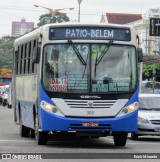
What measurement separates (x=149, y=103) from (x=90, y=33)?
6.67 metres

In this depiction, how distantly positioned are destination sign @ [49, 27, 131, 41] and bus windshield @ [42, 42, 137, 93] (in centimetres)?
22

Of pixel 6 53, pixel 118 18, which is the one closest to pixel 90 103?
pixel 118 18

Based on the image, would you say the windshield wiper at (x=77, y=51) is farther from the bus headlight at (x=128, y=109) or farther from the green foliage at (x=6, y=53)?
the green foliage at (x=6, y=53)

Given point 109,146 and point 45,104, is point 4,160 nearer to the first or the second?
point 45,104

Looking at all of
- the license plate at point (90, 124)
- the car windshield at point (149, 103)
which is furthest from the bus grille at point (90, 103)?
the car windshield at point (149, 103)

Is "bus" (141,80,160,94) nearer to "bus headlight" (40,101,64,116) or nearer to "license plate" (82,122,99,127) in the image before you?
"license plate" (82,122,99,127)

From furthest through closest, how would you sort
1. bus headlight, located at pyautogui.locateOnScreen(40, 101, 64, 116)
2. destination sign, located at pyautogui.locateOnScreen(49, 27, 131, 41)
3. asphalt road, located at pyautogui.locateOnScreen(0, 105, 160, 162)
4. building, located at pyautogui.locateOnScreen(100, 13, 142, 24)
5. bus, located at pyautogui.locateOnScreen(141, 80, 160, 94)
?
building, located at pyautogui.locateOnScreen(100, 13, 142, 24) < bus, located at pyautogui.locateOnScreen(141, 80, 160, 94) < destination sign, located at pyautogui.locateOnScreen(49, 27, 131, 41) < bus headlight, located at pyautogui.locateOnScreen(40, 101, 64, 116) < asphalt road, located at pyautogui.locateOnScreen(0, 105, 160, 162)

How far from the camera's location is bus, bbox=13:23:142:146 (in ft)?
65.8

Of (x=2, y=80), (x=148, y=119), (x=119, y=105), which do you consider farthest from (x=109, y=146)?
(x=2, y=80)

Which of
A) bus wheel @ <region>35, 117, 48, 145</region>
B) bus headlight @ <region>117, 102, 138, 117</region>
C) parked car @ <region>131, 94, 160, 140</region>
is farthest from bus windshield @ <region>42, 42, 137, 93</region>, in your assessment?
parked car @ <region>131, 94, 160, 140</region>

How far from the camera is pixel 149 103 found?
26.6 m

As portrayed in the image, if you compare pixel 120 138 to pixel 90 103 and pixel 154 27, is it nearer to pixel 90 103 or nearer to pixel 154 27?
pixel 90 103

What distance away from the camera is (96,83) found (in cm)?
2020

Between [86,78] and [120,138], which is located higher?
[86,78]
